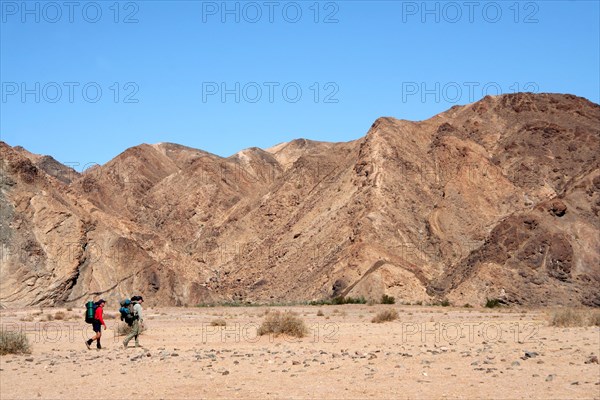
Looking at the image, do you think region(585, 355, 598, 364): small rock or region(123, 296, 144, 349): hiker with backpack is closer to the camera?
region(585, 355, 598, 364): small rock

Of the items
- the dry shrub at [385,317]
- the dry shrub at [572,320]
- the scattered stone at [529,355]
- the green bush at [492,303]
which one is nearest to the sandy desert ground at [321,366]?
the scattered stone at [529,355]

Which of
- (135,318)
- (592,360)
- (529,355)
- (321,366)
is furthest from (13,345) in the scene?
(592,360)

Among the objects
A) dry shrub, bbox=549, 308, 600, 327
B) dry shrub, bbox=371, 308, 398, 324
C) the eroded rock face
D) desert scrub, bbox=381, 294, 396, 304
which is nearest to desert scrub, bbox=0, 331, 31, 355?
dry shrub, bbox=371, 308, 398, 324

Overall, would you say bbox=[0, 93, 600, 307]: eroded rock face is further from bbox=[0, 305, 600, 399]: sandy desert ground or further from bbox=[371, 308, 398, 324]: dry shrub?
bbox=[0, 305, 600, 399]: sandy desert ground

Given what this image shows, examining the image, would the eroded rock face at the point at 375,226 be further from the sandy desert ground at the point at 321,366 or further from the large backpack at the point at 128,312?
the large backpack at the point at 128,312

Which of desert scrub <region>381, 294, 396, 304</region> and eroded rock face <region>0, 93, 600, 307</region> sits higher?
eroded rock face <region>0, 93, 600, 307</region>

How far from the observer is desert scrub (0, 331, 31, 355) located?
67.4 ft

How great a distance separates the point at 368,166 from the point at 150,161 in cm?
→ 5570

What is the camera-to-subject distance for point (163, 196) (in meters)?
103

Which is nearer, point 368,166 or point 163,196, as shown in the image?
point 368,166

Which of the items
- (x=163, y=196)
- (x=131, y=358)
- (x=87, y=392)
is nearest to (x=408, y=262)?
(x=131, y=358)

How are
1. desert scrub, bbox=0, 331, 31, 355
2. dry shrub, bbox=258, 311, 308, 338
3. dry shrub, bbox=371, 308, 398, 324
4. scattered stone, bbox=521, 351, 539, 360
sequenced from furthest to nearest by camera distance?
dry shrub, bbox=371, 308, 398, 324 → dry shrub, bbox=258, 311, 308, 338 → desert scrub, bbox=0, 331, 31, 355 → scattered stone, bbox=521, 351, 539, 360

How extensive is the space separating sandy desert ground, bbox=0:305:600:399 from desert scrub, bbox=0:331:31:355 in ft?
1.62

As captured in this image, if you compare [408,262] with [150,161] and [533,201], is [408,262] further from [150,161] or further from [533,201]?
[150,161]
